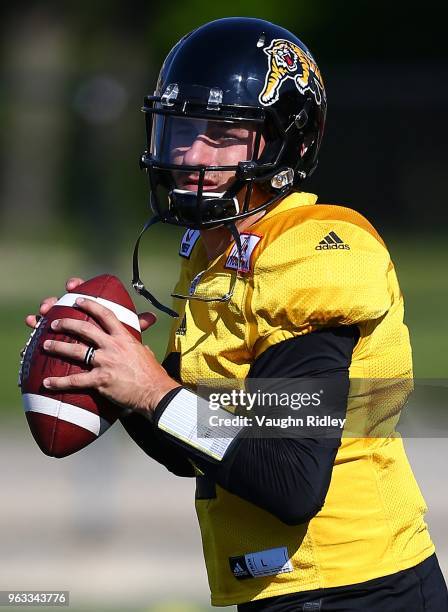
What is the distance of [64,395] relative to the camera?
271cm

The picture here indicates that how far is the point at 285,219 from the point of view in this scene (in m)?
2.68

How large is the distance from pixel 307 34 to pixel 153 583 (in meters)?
9.63

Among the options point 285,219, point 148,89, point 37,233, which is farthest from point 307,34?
point 285,219

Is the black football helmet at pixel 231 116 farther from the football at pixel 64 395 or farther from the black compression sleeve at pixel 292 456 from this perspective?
the black compression sleeve at pixel 292 456

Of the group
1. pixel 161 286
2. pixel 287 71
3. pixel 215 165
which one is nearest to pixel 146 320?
pixel 215 165

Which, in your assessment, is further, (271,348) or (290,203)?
(290,203)

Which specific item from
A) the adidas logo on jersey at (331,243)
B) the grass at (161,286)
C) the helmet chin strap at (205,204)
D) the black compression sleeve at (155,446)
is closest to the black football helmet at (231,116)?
the helmet chin strap at (205,204)

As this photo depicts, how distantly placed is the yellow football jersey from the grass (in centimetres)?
497

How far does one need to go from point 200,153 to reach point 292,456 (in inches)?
28.1

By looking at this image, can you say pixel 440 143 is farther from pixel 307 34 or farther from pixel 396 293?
pixel 396 293

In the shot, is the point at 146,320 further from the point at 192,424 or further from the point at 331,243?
the point at 331,243

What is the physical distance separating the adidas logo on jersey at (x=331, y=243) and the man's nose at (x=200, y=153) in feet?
1.08

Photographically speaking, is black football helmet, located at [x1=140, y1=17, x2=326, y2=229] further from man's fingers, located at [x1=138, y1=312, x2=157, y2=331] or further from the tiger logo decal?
man's fingers, located at [x1=138, y1=312, x2=157, y2=331]

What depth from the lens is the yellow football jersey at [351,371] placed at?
2514mm
